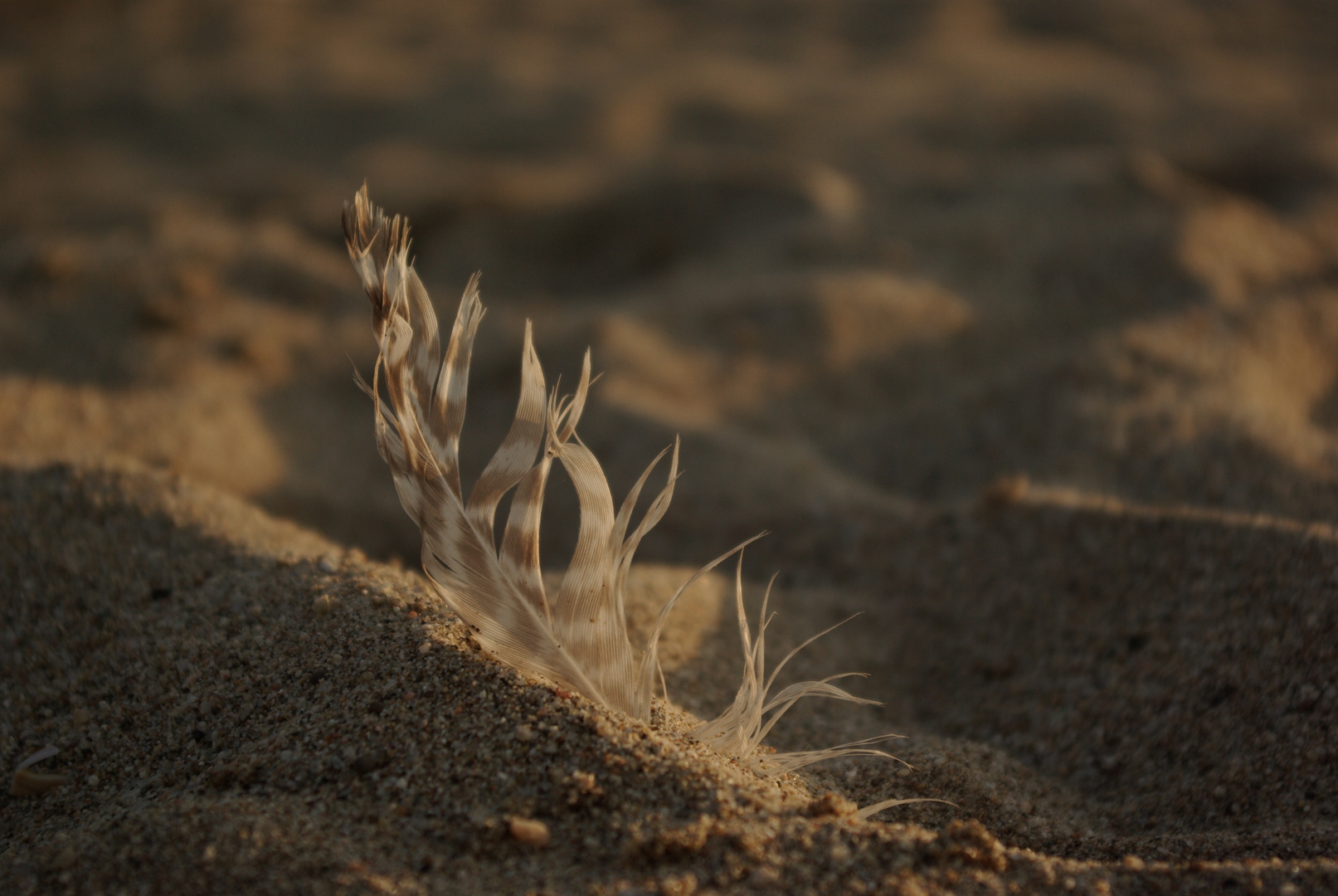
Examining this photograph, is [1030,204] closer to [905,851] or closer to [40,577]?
[905,851]

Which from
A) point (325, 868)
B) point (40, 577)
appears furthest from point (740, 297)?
point (325, 868)

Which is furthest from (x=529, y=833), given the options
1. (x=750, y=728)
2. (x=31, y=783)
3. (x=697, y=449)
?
(x=697, y=449)

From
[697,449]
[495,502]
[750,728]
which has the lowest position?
[697,449]

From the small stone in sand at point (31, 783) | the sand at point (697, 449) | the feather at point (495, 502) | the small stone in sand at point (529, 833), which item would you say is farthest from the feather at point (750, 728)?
the small stone in sand at point (31, 783)

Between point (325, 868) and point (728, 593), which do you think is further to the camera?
point (728, 593)

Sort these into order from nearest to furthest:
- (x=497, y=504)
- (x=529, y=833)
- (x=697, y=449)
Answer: (x=529, y=833)
(x=497, y=504)
(x=697, y=449)

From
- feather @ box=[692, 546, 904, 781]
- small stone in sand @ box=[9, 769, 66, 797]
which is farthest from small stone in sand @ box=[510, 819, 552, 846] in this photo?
small stone in sand @ box=[9, 769, 66, 797]

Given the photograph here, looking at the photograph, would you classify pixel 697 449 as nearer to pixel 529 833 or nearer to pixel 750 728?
pixel 750 728

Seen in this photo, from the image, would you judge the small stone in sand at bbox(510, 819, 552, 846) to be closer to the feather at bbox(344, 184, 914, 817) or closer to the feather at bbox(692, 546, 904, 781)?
the feather at bbox(344, 184, 914, 817)
